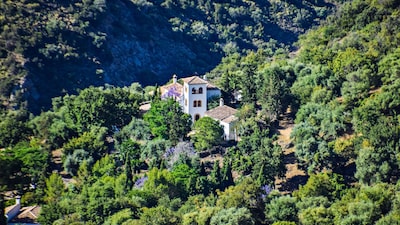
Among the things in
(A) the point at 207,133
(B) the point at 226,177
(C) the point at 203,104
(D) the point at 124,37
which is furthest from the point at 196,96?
(D) the point at 124,37

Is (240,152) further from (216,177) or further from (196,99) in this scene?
(196,99)

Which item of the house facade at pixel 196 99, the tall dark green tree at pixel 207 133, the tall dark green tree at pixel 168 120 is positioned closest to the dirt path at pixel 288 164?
the tall dark green tree at pixel 207 133

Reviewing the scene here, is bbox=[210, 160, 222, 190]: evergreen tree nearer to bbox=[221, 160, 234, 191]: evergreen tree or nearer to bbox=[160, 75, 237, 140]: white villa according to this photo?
bbox=[221, 160, 234, 191]: evergreen tree

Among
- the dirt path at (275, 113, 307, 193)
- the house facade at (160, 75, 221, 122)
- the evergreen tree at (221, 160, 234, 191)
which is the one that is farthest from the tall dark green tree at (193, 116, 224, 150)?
the dirt path at (275, 113, 307, 193)

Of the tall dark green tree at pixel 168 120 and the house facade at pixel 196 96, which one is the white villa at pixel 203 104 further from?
the tall dark green tree at pixel 168 120

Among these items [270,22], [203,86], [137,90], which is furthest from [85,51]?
[203,86]
